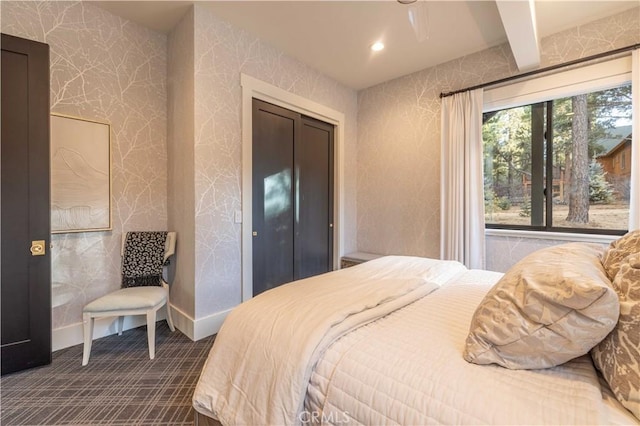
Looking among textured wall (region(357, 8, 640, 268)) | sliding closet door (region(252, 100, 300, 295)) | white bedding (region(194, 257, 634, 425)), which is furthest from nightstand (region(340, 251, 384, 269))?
white bedding (region(194, 257, 634, 425))

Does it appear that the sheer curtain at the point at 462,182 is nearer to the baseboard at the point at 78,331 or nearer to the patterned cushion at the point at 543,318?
the patterned cushion at the point at 543,318

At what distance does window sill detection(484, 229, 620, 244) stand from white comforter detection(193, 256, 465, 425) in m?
1.94

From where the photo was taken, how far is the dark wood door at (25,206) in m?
1.89

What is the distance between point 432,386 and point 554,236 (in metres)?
2.68

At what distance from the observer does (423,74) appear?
345 centimetres

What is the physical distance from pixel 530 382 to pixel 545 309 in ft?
0.69

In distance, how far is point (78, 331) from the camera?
7.82 ft

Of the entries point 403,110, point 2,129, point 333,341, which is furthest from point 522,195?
point 2,129

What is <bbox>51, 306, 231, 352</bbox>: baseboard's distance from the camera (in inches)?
90.9

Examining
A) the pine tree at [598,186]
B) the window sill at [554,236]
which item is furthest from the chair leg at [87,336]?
the pine tree at [598,186]

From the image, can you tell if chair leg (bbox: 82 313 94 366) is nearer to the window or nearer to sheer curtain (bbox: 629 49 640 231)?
the window

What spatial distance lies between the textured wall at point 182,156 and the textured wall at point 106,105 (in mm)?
142

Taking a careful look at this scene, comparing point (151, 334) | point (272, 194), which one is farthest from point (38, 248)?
point (272, 194)

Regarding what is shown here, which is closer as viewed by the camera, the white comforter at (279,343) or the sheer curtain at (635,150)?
the white comforter at (279,343)
